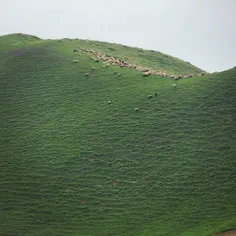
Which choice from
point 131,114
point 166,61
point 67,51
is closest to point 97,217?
point 131,114

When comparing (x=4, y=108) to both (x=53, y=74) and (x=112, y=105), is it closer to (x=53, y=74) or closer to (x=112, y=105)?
(x=53, y=74)

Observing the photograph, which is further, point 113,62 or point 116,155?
point 113,62

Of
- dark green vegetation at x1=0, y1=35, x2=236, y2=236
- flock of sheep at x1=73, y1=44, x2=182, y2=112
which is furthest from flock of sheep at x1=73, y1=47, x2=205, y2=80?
dark green vegetation at x1=0, y1=35, x2=236, y2=236

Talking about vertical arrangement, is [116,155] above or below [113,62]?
below

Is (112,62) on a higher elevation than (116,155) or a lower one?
higher

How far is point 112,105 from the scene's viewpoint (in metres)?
37.8

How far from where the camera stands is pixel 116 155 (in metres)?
32.5

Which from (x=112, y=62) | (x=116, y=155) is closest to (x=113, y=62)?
(x=112, y=62)

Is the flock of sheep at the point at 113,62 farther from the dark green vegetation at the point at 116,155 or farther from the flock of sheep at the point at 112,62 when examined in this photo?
the dark green vegetation at the point at 116,155

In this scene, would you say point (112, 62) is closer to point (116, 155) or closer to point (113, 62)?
point (113, 62)

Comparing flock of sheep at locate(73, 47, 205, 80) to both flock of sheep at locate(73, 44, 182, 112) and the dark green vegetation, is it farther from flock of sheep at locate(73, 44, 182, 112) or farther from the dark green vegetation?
the dark green vegetation

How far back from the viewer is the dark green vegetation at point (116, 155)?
2750 cm

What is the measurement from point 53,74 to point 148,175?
1900 centimetres

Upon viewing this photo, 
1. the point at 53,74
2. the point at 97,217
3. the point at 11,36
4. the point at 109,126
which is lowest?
the point at 97,217
